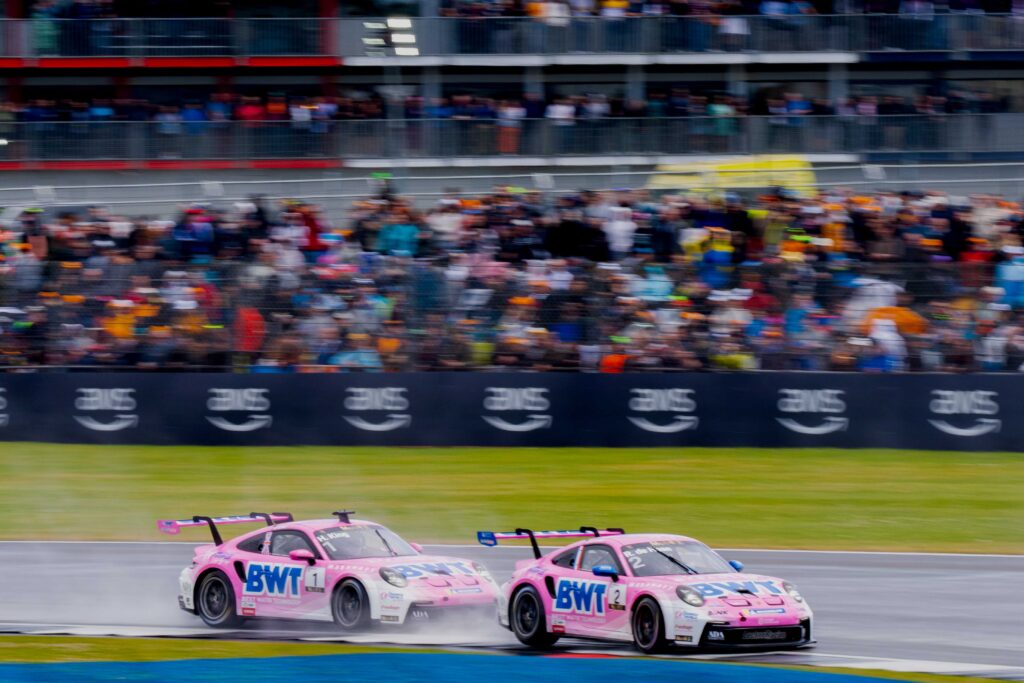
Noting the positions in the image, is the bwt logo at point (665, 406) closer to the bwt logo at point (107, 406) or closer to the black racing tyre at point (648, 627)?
the bwt logo at point (107, 406)

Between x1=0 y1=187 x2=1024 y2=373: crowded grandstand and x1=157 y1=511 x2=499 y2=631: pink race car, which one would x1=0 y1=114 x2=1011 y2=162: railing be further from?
x1=157 y1=511 x2=499 y2=631: pink race car

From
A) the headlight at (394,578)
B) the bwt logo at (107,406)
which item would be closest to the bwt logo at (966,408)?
the headlight at (394,578)

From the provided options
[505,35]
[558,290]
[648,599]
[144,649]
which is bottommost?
[144,649]

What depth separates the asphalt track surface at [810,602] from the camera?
A: 10.3 metres

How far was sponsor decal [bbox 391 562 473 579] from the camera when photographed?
1088 cm

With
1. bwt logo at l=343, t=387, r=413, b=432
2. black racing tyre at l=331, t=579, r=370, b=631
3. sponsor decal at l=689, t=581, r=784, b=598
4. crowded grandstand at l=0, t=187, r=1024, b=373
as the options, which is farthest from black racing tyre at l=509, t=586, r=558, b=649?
bwt logo at l=343, t=387, r=413, b=432

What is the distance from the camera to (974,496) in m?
17.2

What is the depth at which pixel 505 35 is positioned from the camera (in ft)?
104

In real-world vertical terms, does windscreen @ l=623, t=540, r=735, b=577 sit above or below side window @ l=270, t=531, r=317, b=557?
above

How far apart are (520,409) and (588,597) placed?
955 centimetres

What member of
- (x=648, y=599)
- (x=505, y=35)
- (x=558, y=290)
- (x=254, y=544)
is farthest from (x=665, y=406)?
(x=505, y=35)

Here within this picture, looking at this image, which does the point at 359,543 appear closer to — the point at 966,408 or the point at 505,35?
the point at 966,408

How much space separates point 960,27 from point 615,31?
22.6 ft

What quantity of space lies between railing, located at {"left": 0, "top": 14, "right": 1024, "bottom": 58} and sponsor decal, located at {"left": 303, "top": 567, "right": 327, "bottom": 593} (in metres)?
21.8
